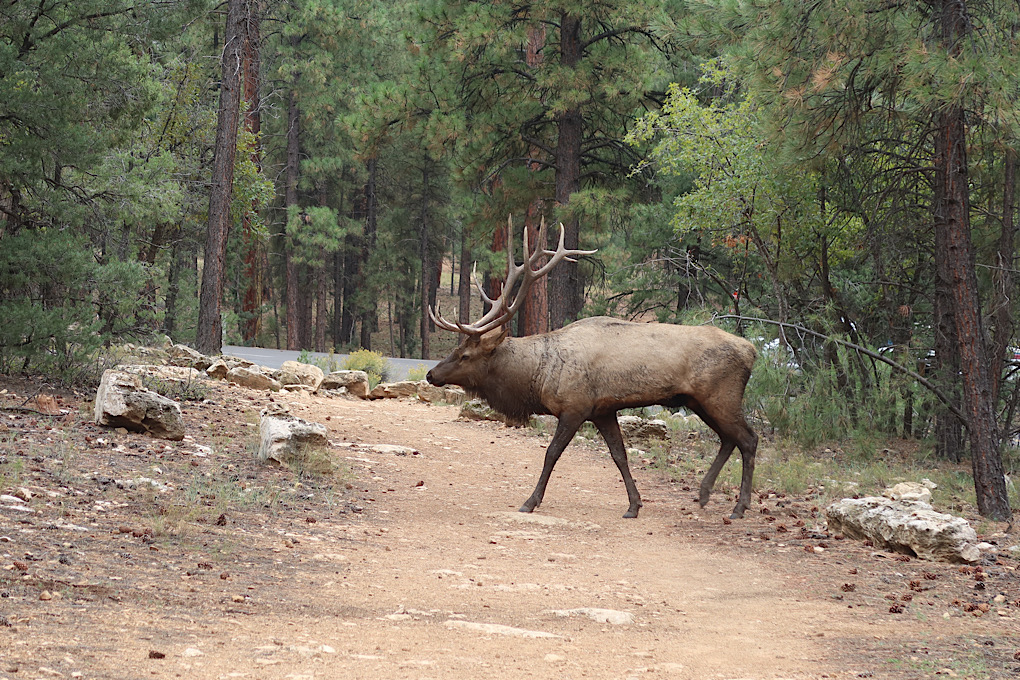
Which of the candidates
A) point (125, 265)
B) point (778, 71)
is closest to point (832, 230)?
point (778, 71)

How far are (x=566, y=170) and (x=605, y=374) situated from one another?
27.4ft

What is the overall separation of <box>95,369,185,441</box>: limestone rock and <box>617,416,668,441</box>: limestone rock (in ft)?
21.9

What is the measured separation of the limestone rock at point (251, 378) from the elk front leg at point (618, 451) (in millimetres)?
7730

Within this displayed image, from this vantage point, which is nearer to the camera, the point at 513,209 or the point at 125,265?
the point at 125,265

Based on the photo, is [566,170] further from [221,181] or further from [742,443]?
[742,443]

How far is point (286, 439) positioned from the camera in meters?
9.87

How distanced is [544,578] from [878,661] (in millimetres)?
2620

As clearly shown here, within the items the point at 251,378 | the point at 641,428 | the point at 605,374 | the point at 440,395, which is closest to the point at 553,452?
the point at 605,374

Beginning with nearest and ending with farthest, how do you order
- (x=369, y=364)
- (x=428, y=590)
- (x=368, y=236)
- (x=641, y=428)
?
(x=428, y=590)
(x=641, y=428)
(x=369, y=364)
(x=368, y=236)

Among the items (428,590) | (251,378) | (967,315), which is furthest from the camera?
(251,378)

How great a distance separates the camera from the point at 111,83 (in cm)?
1068

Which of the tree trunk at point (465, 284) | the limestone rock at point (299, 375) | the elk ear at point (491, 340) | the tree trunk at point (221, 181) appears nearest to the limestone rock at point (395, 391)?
the limestone rock at point (299, 375)

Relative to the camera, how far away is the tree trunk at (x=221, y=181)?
58.6ft

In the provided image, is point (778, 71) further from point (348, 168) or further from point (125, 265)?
point (348, 168)
